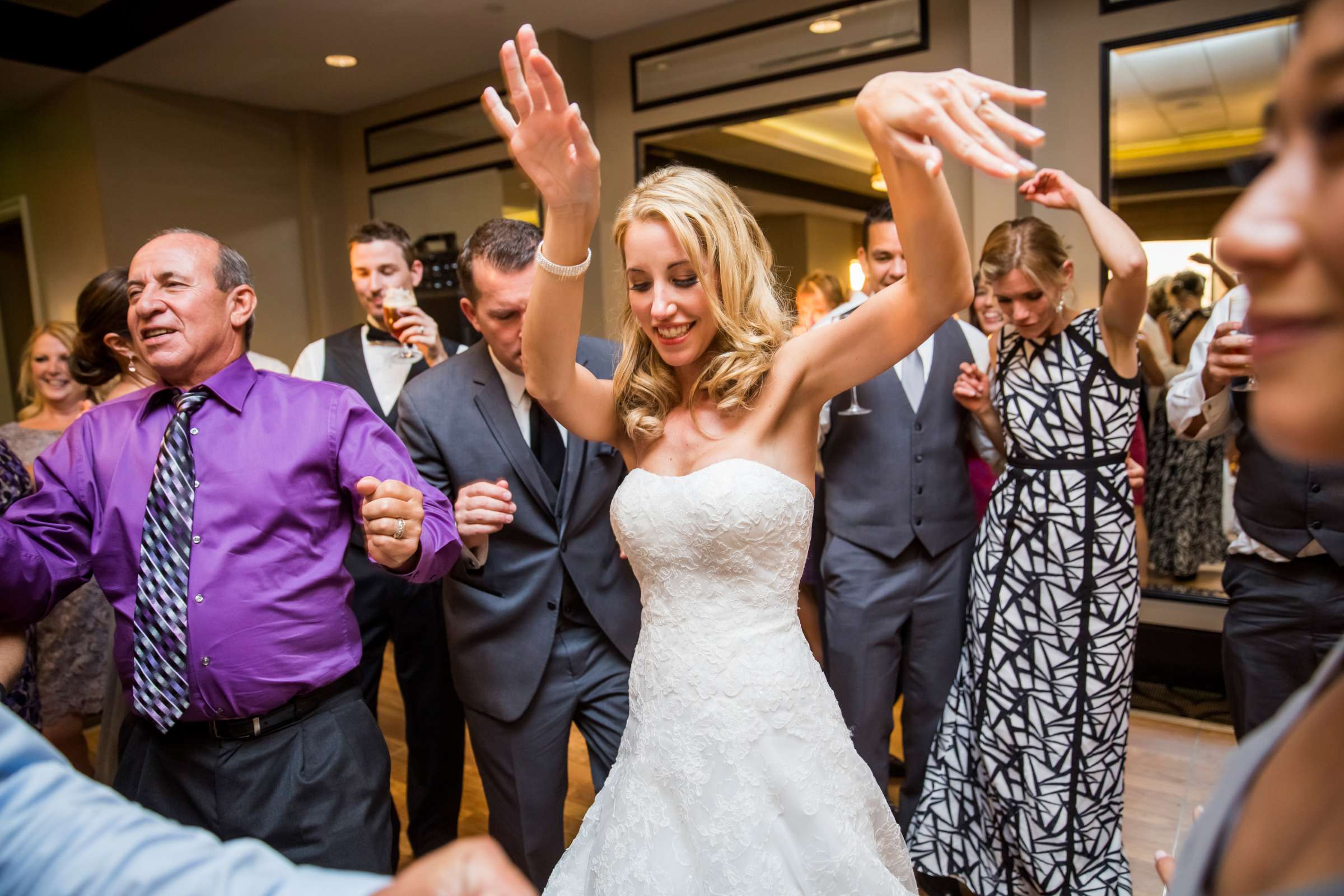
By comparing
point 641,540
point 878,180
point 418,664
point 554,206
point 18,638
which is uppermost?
point 878,180

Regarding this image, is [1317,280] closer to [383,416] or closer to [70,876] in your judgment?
[70,876]

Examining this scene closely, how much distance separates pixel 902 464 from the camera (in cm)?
241

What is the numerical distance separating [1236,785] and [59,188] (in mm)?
7361

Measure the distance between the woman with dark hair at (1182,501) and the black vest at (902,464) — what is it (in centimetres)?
225

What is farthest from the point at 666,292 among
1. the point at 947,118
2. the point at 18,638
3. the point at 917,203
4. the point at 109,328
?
the point at 109,328

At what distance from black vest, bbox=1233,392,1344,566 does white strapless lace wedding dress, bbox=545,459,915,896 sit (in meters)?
1.22

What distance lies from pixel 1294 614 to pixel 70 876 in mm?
2414

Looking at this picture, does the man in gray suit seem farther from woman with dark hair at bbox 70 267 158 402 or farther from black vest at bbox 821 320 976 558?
woman with dark hair at bbox 70 267 158 402

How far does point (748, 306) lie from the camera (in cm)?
168

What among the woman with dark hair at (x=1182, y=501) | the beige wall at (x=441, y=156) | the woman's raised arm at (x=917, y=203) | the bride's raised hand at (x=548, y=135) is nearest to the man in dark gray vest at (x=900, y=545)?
the woman's raised arm at (x=917, y=203)

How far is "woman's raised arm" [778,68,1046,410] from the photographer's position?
975 millimetres

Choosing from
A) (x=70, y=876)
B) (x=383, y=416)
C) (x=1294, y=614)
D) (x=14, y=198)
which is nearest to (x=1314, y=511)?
(x=1294, y=614)

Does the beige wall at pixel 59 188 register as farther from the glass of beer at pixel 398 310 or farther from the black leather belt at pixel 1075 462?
the black leather belt at pixel 1075 462

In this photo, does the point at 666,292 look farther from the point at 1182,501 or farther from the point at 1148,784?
the point at 1182,501
